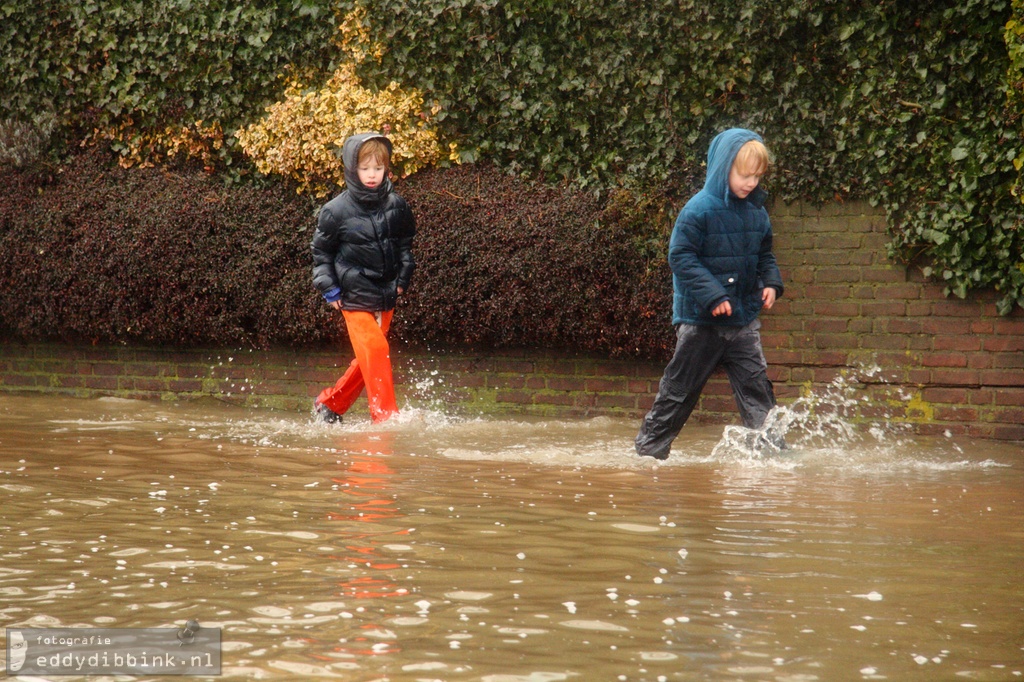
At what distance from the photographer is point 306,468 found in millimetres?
6723

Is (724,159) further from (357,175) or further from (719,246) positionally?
(357,175)

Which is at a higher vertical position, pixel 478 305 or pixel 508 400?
pixel 478 305

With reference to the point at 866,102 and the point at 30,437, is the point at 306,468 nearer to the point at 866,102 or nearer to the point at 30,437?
the point at 30,437

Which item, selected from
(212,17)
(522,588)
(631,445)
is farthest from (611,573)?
(212,17)

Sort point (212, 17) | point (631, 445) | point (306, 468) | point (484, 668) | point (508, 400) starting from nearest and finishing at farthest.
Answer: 1. point (484, 668)
2. point (306, 468)
3. point (631, 445)
4. point (508, 400)
5. point (212, 17)

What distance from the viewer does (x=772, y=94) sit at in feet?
28.3

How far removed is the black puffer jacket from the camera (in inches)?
330

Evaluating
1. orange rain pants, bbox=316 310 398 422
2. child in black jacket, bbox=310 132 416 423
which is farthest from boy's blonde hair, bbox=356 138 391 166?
orange rain pants, bbox=316 310 398 422

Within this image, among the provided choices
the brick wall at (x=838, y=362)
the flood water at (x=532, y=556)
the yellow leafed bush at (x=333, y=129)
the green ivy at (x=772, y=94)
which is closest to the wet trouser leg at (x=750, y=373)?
the flood water at (x=532, y=556)

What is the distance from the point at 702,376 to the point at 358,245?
8.64 ft

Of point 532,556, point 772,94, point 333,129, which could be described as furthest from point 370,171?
point 532,556

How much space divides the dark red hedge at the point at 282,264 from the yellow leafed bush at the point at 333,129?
0.76 ft

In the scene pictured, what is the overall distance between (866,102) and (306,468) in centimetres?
438

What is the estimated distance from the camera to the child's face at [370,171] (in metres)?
8.33
